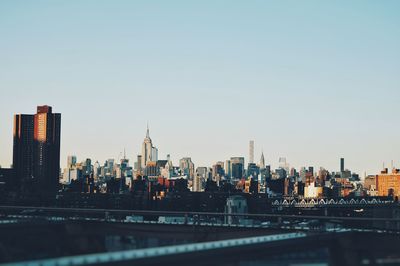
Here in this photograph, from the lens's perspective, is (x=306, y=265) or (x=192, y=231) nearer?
(x=306, y=265)

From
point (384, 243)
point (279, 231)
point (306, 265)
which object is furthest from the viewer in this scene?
point (279, 231)

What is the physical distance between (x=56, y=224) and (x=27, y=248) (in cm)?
1437

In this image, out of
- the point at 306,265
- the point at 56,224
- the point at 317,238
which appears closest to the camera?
the point at 306,265

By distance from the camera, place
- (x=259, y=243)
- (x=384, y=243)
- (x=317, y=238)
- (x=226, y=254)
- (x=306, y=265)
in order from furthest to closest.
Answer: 1. (x=384, y=243)
2. (x=317, y=238)
3. (x=306, y=265)
4. (x=259, y=243)
5. (x=226, y=254)

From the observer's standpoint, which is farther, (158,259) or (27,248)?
(27,248)

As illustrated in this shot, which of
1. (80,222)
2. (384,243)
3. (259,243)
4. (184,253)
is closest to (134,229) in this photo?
(80,222)

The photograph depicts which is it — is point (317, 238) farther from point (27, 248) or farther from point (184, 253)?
point (27, 248)

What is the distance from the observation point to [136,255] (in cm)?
6344

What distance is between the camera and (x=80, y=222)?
12594 centimetres

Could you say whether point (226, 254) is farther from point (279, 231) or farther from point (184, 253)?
point (279, 231)

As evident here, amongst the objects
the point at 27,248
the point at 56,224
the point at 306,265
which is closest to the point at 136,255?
the point at 306,265

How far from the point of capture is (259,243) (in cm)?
7900

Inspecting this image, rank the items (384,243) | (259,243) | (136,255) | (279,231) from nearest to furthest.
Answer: (136,255) → (259,243) → (384,243) → (279,231)

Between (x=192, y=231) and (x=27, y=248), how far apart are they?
1007 inches
